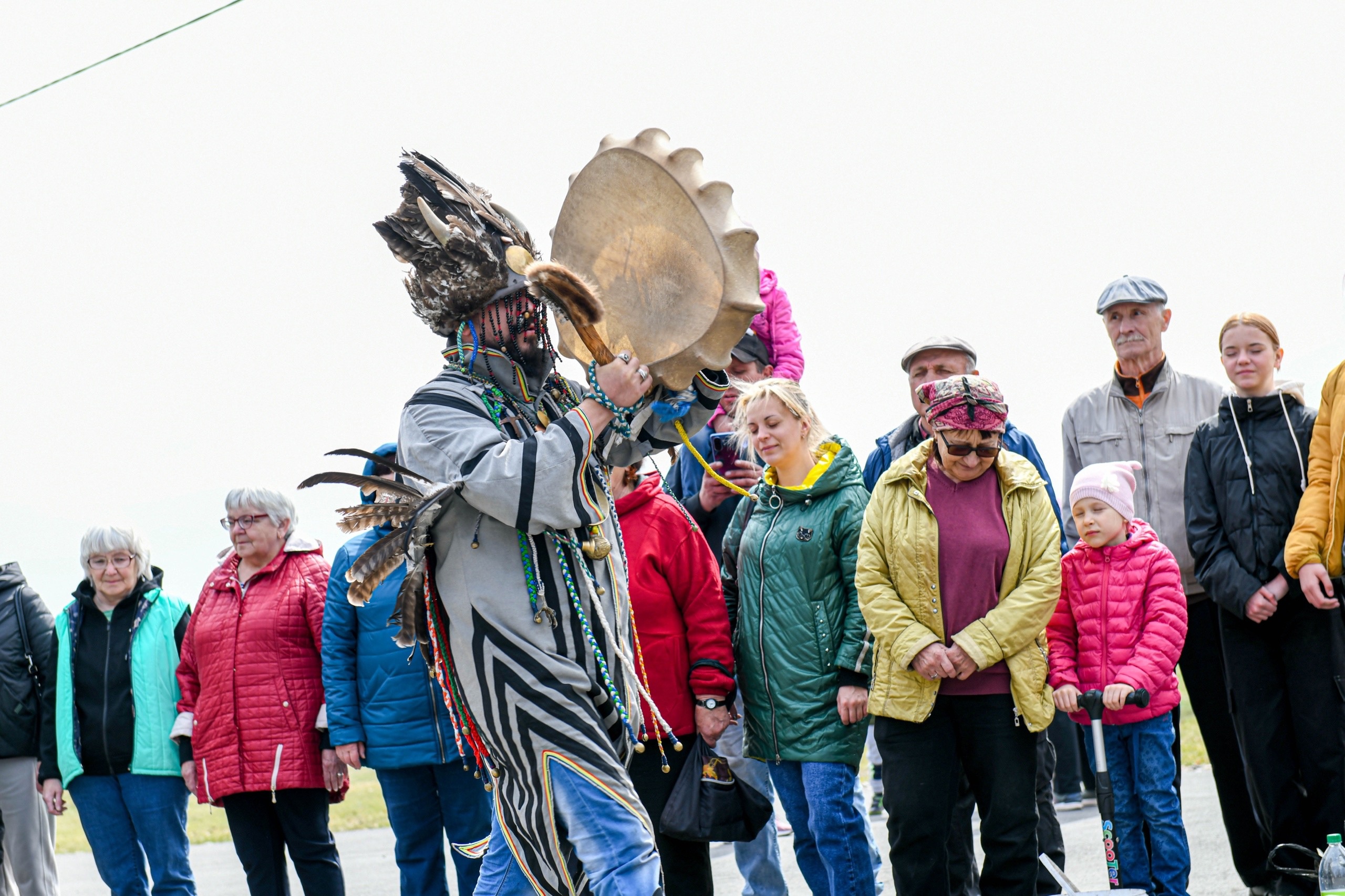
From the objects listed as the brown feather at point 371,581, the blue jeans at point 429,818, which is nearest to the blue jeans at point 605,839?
the brown feather at point 371,581

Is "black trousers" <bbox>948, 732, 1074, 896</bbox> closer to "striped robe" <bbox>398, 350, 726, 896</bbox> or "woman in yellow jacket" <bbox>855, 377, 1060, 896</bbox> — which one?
"woman in yellow jacket" <bbox>855, 377, 1060, 896</bbox>

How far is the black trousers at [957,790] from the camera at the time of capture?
190 inches

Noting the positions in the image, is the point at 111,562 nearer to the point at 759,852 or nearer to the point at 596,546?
the point at 759,852

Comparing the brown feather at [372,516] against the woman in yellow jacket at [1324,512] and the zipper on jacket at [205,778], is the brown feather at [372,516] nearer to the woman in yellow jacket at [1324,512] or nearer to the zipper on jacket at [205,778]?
the zipper on jacket at [205,778]

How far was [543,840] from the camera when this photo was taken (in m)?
3.69

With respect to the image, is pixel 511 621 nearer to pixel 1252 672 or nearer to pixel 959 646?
pixel 959 646

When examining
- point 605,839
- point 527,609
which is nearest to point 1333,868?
point 605,839

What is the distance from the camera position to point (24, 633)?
741 centimetres

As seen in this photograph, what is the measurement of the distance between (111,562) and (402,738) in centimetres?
211

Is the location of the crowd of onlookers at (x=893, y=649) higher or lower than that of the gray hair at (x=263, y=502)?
lower

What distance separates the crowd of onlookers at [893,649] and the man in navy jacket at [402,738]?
0.5 inches

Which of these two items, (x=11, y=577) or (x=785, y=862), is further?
(x=785, y=862)

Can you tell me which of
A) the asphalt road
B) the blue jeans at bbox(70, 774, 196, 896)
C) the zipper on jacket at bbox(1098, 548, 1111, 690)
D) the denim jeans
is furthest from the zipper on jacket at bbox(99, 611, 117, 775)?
the zipper on jacket at bbox(1098, 548, 1111, 690)

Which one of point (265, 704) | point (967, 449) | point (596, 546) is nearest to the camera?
point (596, 546)
